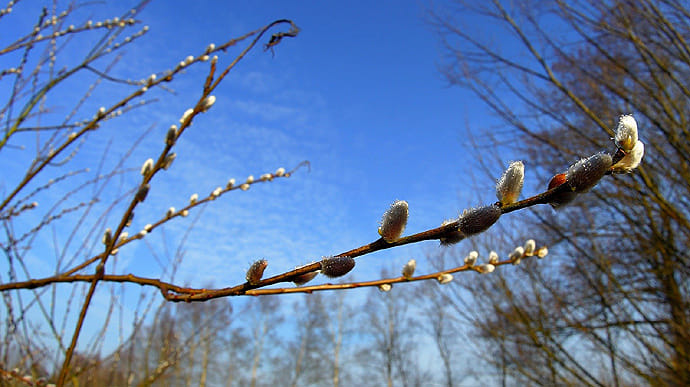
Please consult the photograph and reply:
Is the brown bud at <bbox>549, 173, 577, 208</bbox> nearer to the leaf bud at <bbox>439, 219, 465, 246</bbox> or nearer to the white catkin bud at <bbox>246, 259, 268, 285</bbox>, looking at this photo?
the leaf bud at <bbox>439, 219, 465, 246</bbox>

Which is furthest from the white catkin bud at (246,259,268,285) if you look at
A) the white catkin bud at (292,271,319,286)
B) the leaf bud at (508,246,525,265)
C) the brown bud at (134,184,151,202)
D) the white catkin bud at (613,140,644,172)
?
the leaf bud at (508,246,525,265)

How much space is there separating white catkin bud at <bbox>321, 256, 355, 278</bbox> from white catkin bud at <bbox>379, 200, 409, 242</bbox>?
0.05m

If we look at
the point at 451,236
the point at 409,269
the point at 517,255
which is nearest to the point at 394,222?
the point at 451,236

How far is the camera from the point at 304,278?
20.2 inches

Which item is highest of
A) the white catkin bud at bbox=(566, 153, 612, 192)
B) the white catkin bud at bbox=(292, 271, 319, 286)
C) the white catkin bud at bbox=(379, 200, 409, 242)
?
the white catkin bud at bbox=(566, 153, 612, 192)

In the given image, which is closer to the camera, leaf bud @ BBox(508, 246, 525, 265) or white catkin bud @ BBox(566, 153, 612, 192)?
white catkin bud @ BBox(566, 153, 612, 192)

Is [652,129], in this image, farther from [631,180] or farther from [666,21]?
[666,21]

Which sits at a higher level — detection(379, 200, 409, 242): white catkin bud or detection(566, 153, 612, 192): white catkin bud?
detection(566, 153, 612, 192): white catkin bud

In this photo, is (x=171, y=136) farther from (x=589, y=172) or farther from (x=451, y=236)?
(x=589, y=172)

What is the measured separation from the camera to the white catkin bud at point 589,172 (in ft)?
1.37

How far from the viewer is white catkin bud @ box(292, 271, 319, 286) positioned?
1.65 ft

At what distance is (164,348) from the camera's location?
1.99 metres

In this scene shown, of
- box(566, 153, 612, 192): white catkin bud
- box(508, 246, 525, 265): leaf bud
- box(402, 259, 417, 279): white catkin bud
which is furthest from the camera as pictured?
box(508, 246, 525, 265): leaf bud

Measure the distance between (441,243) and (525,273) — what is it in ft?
11.1
